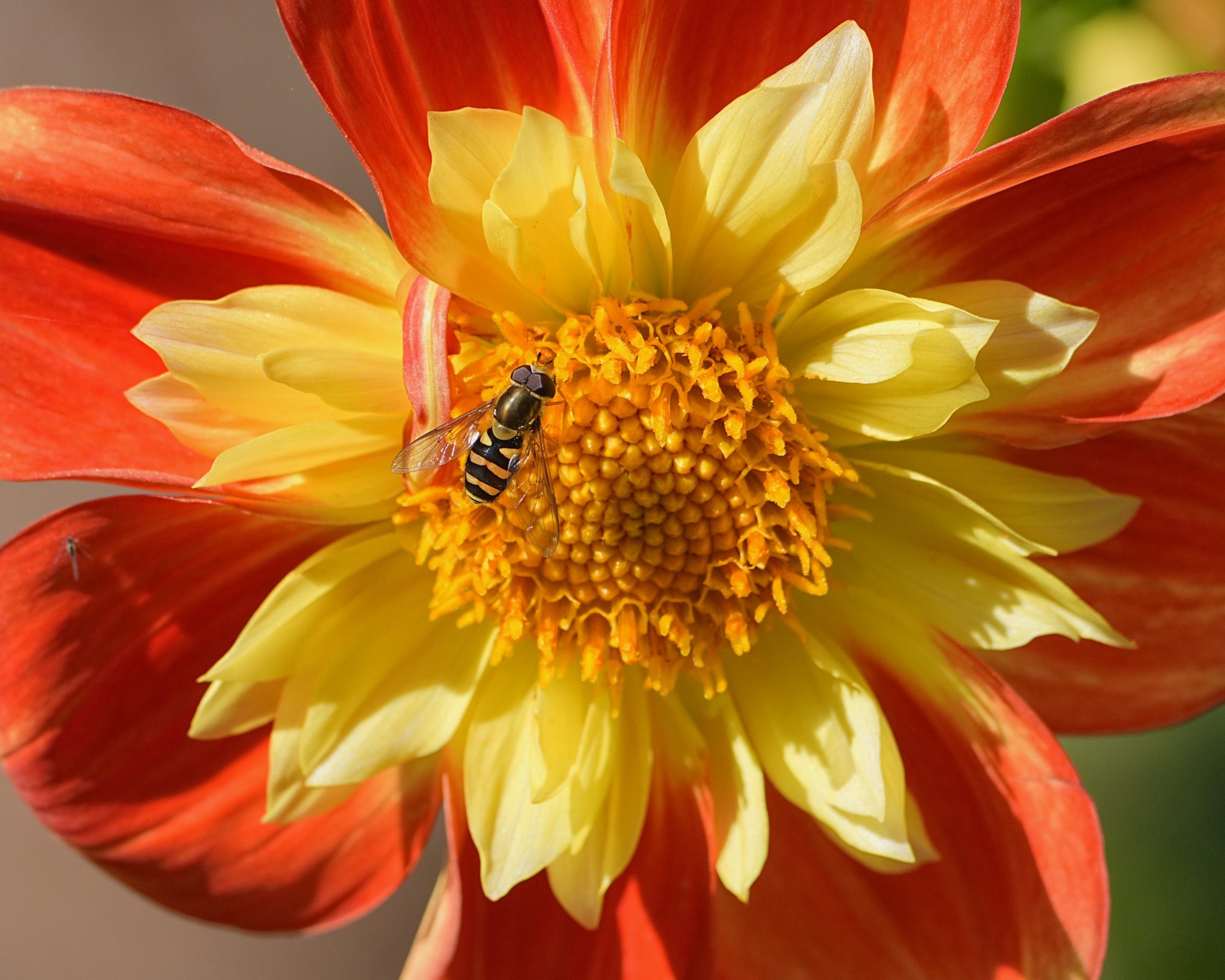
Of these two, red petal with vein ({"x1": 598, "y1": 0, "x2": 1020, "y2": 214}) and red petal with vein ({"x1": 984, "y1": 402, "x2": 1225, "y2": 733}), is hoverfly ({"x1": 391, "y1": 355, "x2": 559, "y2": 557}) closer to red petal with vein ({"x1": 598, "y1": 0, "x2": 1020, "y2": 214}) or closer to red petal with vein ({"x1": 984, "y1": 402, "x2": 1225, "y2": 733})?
red petal with vein ({"x1": 598, "y1": 0, "x2": 1020, "y2": 214})

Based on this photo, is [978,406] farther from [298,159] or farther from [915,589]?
[298,159]

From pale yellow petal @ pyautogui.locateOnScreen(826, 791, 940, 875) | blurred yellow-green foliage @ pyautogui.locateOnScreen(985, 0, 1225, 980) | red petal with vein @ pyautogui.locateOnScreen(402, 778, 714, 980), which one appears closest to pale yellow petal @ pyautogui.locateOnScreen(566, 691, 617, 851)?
red petal with vein @ pyautogui.locateOnScreen(402, 778, 714, 980)

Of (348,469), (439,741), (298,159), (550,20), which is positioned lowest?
(439,741)

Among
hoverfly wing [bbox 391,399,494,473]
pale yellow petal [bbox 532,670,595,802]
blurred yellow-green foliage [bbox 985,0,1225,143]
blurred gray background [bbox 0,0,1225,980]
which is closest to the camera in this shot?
hoverfly wing [bbox 391,399,494,473]

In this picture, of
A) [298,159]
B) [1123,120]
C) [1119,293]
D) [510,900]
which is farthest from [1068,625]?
[298,159]

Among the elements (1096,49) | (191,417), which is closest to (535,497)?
(191,417)

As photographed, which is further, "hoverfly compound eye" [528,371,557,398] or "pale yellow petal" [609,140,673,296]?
"hoverfly compound eye" [528,371,557,398]

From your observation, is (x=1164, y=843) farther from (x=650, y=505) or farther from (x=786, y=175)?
(x=786, y=175)
